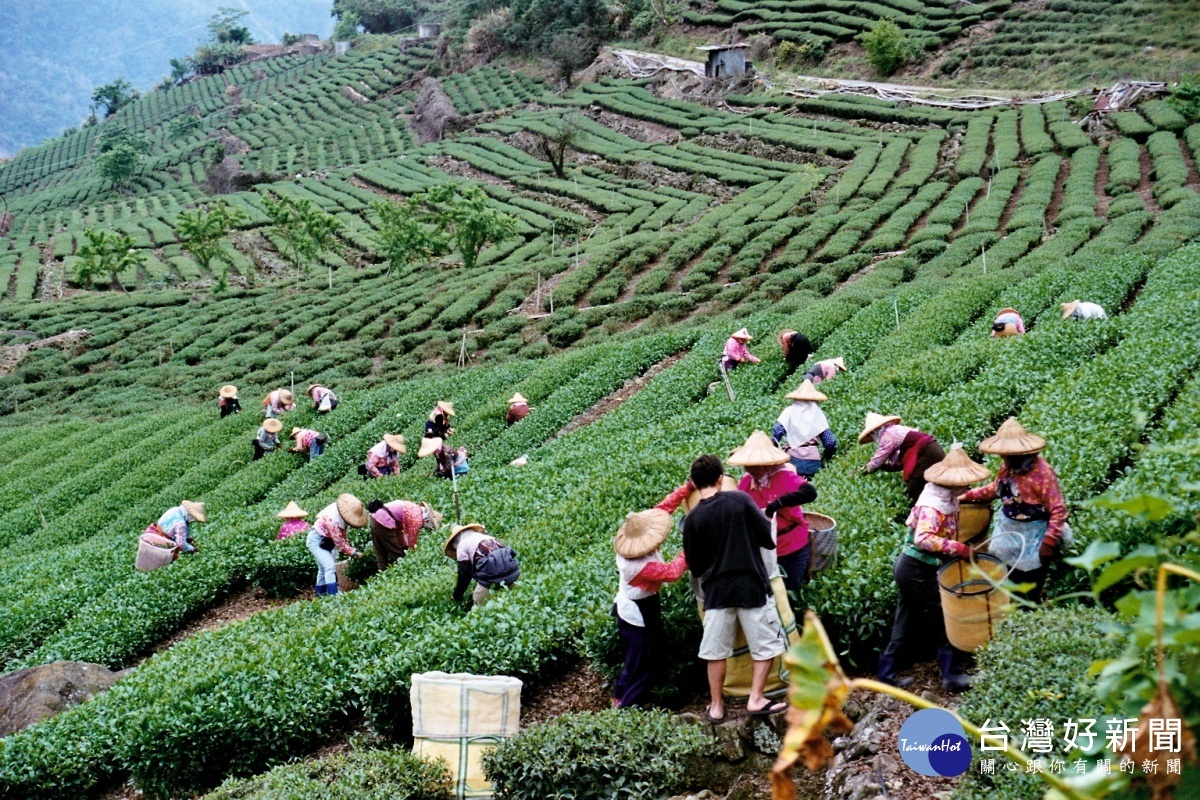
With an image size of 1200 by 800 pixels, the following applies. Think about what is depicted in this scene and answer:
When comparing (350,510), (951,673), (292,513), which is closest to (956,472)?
(951,673)

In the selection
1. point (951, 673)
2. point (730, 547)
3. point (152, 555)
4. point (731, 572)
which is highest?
point (730, 547)

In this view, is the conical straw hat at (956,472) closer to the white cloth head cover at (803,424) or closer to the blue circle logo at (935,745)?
the blue circle logo at (935,745)

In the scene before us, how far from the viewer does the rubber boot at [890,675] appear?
7.65m

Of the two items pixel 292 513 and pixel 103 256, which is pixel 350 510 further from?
pixel 103 256

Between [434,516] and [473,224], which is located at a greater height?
[473,224]

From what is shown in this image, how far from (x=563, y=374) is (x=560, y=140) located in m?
44.6

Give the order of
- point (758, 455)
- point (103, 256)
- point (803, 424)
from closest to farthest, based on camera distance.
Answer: point (758, 455)
point (803, 424)
point (103, 256)

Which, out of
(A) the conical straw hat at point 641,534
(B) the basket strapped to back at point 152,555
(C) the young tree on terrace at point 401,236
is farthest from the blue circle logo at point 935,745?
(C) the young tree on terrace at point 401,236

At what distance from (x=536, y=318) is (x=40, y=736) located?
2792 cm

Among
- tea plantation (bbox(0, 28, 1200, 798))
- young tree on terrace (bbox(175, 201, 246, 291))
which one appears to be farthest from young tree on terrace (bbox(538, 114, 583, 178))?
young tree on terrace (bbox(175, 201, 246, 291))

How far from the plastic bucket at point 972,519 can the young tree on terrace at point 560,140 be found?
61.2 m

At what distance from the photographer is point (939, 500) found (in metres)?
7.51

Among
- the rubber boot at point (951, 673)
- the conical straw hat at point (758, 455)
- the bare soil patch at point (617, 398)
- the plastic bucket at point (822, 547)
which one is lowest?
the bare soil patch at point (617, 398)

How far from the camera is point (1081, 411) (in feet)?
37.4
